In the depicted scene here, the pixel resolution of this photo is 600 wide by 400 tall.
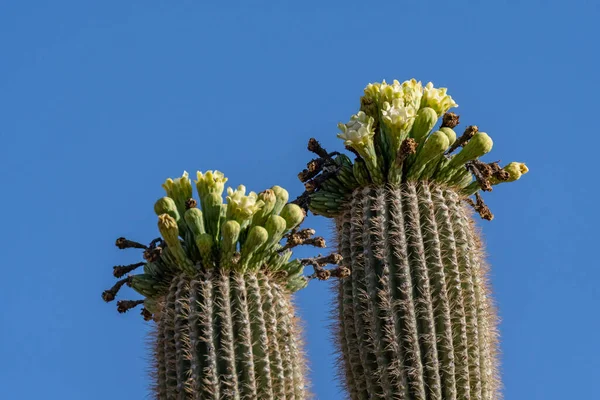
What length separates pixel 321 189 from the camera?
1429 centimetres

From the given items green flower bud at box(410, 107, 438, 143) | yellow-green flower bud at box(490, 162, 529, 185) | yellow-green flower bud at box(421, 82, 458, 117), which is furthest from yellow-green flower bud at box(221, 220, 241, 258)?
yellow-green flower bud at box(490, 162, 529, 185)

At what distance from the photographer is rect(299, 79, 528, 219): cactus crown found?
545 inches

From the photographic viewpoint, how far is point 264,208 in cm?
1285

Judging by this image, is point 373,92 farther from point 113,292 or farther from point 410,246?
point 113,292

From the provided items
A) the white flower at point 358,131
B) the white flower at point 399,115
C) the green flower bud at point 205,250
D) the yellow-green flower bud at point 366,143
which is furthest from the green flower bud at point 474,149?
the green flower bud at point 205,250

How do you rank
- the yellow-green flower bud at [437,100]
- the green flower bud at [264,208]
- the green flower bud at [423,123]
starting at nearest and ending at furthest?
the green flower bud at [264,208] → the green flower bud at [423,123] → the yellow-green flower bud at [437,100]

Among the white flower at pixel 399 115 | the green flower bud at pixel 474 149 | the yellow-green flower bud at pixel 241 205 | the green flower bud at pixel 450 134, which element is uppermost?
the white flower at pixel 399 115

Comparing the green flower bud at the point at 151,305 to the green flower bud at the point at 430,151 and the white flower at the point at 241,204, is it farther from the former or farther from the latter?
the green flower bud at the point at 430,151

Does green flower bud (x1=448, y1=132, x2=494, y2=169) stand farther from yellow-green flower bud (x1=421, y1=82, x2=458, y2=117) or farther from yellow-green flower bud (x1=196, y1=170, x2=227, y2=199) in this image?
yellow-green flower bud (x1=196, y1=170, x2=227, y2=199)

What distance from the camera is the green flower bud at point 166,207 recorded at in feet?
42.3

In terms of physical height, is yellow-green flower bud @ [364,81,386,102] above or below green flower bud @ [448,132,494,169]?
above

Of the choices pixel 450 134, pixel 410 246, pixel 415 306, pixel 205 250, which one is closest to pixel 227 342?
pixel 205 250

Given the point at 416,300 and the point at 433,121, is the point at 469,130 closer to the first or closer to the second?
the point at 433,121

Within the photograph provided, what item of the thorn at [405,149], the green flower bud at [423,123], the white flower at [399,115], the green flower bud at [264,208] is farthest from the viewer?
the green flower bud at [423,123]
